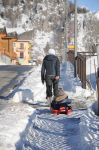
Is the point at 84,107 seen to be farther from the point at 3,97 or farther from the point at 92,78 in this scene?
the point at 92,78

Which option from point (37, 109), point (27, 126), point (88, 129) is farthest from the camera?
point (37, 109)

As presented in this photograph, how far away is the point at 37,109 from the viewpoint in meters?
14.0

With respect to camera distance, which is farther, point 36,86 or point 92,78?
point 92,78

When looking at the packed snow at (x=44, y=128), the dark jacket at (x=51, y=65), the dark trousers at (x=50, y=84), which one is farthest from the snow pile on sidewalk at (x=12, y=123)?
the dark jacket at (x=51, y=65)

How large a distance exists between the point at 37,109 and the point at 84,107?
1.46 meters

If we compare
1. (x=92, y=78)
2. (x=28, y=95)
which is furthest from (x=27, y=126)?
(x=92, y=78)

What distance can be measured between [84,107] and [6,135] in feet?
18.8

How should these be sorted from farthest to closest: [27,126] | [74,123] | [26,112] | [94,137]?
[26,112], [74,123], [27,126], [94,137]

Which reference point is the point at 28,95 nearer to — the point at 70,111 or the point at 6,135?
the point at 70,111

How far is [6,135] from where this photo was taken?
9.01 meters

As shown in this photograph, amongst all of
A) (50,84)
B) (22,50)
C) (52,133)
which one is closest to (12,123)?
(52,133)

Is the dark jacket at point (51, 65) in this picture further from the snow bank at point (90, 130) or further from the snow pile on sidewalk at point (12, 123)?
the snow bank at point (90, 130)

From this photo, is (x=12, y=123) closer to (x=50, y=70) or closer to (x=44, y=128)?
(x=44, y=128)

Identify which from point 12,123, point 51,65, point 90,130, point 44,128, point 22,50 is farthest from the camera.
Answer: point 22,50
